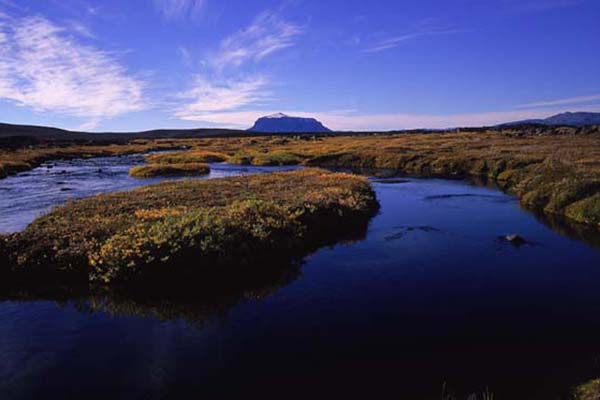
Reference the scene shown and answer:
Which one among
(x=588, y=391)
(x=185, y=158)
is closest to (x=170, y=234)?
(x=588, y=391)

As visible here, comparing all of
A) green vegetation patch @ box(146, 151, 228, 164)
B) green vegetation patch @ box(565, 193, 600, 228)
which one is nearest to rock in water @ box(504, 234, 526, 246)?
green vegetation patch @ box(565, 193, 600, 228)

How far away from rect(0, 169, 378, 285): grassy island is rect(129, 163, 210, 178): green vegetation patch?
2466 cm

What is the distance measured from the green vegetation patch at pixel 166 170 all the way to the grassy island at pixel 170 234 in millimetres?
24658

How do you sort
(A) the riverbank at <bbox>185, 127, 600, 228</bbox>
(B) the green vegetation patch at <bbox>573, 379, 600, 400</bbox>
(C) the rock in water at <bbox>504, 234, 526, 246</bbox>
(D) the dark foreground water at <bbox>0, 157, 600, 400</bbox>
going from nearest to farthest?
(B) the green vegetation patch at <bbox>573, 379, 600, 400</bbox> < (D) the dark foreground water at <bbox>0, 157, 600, 400</bbox> < (C) the rock in water at <bbox>504, 234, 526, 246</bbox> < (A) the riverbank at <bbox>185, 127, 600, 228</bbox>

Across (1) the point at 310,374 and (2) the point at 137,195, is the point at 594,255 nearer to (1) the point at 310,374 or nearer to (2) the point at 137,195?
(1) the point at 310,374

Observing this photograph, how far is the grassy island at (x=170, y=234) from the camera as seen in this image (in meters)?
18.7

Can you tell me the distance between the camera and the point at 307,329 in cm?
1503

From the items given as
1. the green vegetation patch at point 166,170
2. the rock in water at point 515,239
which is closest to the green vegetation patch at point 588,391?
the rock in water at point 515,239

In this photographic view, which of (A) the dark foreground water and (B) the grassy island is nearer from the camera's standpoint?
(A) the dark foreground water

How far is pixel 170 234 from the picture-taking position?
1950 centimetres

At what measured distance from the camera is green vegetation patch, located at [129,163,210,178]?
185 ft

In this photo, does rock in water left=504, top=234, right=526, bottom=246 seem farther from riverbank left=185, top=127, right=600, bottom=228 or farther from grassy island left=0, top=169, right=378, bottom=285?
grassy island left=0, top=169, right=378, bottom=285

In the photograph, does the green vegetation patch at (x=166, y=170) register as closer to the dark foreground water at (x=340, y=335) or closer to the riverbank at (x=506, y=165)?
the riverbank at (x=506, y=165)

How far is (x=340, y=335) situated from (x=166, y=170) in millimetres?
49308
